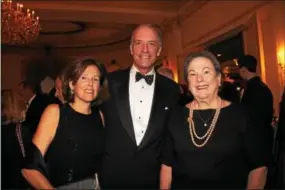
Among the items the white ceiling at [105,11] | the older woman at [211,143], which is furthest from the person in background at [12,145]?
the white ceiling at [105,11]

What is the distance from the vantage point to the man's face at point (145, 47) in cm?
240

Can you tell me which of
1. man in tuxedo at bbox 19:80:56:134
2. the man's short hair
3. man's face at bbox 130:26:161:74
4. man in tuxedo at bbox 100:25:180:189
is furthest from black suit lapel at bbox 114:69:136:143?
the man's short hair

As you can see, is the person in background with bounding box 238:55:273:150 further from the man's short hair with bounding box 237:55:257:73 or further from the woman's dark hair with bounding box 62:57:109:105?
the woman's dark hair with bounding box 62:57:109:105

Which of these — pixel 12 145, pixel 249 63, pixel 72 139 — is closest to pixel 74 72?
pixel 72 139

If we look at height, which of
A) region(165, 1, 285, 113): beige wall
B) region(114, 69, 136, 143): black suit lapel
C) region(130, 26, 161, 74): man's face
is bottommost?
region(114, 69, 136, 143): black suit lapel

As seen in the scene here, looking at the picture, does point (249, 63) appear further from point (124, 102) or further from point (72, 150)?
point (72, 150)

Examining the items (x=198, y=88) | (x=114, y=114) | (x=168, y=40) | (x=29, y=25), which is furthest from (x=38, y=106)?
(x=168, y=40)

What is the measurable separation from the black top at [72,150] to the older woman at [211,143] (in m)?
0.46

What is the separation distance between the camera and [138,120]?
2318mm

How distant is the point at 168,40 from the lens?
9164 mm

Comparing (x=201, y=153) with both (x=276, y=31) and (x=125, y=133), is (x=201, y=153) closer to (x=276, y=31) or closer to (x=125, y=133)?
(x=125, y=133)

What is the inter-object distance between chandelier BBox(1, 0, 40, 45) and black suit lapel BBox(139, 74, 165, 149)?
4460mm

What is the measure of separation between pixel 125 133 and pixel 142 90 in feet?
1.16

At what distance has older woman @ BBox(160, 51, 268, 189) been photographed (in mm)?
1740
